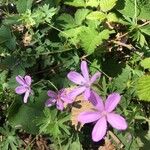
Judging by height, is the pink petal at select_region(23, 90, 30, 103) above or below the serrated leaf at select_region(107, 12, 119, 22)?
below

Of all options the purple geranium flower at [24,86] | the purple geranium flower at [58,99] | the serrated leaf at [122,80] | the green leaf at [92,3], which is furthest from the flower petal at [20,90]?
the green leaf at [92,3]

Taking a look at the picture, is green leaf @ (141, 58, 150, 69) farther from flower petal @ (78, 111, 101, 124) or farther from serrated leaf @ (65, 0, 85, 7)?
flower petal @ (78, 111, 101, 124)

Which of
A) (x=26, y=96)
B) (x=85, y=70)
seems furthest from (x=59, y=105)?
(x=85, y=70)

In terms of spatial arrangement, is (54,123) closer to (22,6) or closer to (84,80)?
(84,80)

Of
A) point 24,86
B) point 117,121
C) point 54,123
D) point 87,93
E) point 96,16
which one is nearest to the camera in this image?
point 117,121

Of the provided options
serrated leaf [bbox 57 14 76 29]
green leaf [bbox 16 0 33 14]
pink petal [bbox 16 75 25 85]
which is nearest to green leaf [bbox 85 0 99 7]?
serrated leaf [bbox 57 14 76 29]

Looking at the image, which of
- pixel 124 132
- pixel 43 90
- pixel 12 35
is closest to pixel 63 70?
pixel 43 90

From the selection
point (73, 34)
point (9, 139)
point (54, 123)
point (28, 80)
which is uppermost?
point (73, 34)
